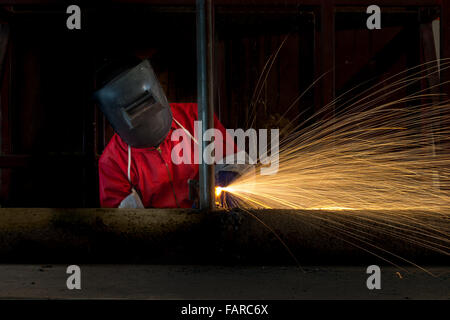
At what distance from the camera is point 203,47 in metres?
1.40

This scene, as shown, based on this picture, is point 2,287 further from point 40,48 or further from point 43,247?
point 40,48

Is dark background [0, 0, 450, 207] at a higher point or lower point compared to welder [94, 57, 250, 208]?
higher

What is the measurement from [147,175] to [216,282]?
1552mm

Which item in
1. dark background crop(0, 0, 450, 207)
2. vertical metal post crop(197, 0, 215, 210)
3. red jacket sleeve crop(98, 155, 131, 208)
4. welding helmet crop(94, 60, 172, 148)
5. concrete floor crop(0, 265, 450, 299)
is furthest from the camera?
dark background crop(0, 0, 450, 207)

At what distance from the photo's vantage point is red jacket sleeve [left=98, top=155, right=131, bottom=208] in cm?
262

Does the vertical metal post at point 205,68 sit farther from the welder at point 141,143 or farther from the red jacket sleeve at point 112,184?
the red jacket sleeve at point 112,184

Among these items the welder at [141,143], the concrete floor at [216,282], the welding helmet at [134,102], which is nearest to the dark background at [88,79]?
the welder at [141,143]

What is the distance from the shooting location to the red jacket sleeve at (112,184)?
2.62m

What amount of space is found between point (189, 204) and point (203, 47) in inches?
61.2

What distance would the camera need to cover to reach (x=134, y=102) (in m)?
2.06

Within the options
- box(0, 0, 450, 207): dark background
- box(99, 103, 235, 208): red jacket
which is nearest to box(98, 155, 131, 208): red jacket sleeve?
box(99, 103, 235, 208): red jacket

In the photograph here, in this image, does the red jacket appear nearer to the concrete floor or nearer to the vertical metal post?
the concrete floor
